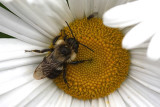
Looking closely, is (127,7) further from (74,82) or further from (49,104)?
(49,104)

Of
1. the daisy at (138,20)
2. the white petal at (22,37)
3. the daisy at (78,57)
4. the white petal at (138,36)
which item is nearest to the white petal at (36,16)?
the daisy at (78,57)

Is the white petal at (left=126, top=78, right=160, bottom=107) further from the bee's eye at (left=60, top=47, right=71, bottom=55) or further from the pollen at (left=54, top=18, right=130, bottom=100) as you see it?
the bee's eye at (left=60, top=47, right=71, bottom=55)

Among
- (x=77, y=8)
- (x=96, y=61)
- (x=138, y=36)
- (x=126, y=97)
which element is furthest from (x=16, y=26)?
(x=126, y=97)

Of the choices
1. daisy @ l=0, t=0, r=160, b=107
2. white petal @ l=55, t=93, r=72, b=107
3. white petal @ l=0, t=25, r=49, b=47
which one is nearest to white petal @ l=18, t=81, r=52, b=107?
daisy @ l=0, t=0, r=160, b=107

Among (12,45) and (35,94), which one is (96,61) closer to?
(35,94)

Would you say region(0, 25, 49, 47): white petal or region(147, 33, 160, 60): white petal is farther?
region(0, 25, 49, 47): white petal

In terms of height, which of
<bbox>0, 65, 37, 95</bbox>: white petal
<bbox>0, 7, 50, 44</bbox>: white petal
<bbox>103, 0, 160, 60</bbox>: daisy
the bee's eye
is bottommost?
<bbox>0, 65, 37, 95</bbox>: white petal
